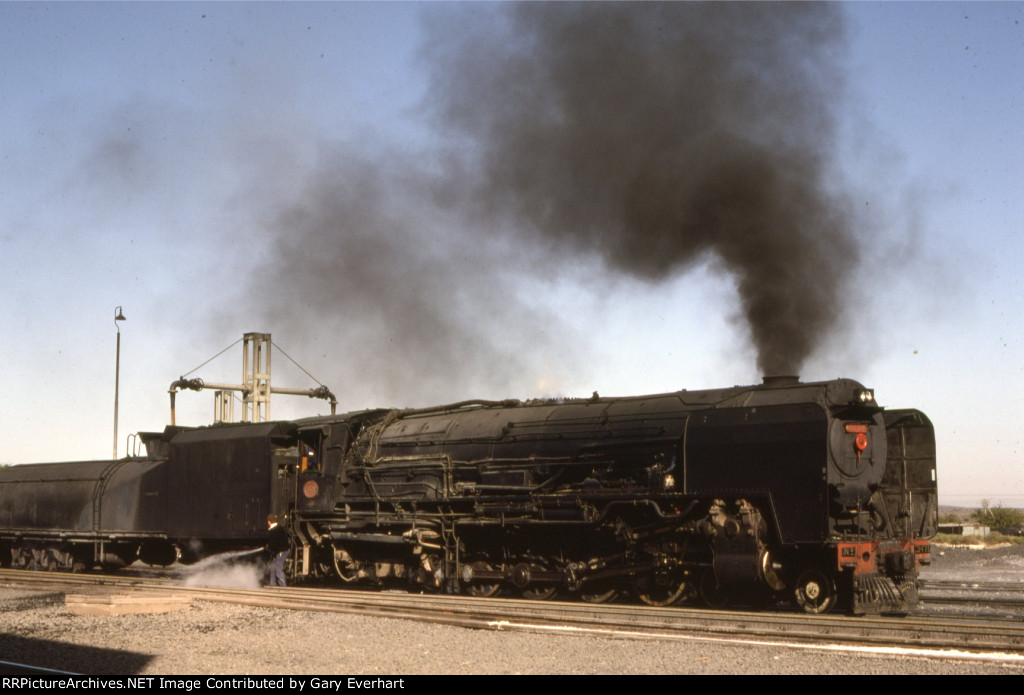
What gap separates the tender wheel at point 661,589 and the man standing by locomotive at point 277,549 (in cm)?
706

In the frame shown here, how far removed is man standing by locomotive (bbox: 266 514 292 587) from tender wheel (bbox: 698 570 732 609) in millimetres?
7967

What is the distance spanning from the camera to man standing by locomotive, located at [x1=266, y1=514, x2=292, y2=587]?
17.7 m

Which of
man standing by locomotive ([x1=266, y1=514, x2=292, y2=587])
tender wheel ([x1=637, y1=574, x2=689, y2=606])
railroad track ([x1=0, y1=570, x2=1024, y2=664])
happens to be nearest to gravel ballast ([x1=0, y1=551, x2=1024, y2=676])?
railroad track ([x1=0, y1=570, x2=1024, y2=664])

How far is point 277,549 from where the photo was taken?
59.4 ft

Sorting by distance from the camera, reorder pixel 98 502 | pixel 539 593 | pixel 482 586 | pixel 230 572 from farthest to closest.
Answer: pixel 98 502
pixel 230 572
pixel 482 586
pixel 539 593

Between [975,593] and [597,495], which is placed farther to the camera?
[975,593]

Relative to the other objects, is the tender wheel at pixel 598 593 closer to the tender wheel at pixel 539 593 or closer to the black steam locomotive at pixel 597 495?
the black steam locomotive at pixel 597 495

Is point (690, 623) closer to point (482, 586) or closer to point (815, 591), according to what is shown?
point (815, 591)

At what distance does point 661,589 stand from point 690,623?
2551mm

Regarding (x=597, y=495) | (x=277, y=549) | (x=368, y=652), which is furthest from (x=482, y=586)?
Result: (x=368, y=652)

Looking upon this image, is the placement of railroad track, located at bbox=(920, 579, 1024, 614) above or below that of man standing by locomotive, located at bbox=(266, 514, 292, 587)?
below

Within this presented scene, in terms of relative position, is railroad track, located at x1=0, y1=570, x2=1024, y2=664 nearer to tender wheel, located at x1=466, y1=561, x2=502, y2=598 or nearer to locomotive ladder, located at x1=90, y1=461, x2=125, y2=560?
tender wheel, located at x1=466, y1=561, x2=502, y2=598
